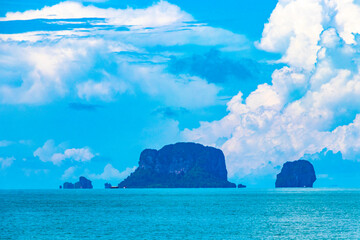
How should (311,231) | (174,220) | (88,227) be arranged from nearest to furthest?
(311,231) < (88,227) < (174,220)

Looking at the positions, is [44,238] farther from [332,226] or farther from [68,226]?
[332,226]

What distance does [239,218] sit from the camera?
169m

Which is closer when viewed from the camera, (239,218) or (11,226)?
(11,226)

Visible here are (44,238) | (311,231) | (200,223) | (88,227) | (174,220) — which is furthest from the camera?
(174,220)

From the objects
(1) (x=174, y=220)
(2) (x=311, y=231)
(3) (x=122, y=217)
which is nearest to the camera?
(2) (x=311, y=231)

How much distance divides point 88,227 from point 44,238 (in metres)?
22.8

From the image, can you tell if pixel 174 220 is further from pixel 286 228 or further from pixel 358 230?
pixel 358 230

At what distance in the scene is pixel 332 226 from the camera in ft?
472

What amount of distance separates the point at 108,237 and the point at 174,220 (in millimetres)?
42539

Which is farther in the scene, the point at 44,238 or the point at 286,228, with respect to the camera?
the point at 286,228

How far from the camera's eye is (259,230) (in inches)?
5276

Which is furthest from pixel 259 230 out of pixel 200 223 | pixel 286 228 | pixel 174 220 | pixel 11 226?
pixel 11 226

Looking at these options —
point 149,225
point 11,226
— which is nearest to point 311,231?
point 149,225

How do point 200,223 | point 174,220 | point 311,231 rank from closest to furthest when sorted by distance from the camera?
point 311,231 < point 200,223 < point 174,220
